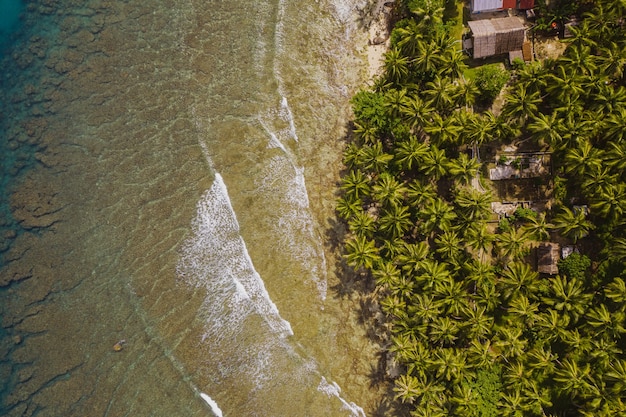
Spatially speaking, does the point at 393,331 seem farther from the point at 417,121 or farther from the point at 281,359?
the point at 417,121

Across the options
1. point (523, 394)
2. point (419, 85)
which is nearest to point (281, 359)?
point (523, 394)

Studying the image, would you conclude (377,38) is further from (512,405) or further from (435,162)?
(512,405)

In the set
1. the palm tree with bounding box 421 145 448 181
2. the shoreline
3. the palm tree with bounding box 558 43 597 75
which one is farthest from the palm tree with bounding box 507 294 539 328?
the shoreline

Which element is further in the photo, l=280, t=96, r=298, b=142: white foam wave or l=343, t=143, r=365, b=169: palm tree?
l=280, t=96, r=298, b=142: white foam wave

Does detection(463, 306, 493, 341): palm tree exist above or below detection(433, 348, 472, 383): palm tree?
above

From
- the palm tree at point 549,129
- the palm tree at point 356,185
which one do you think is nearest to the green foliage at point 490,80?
the palm tree at point 549,129

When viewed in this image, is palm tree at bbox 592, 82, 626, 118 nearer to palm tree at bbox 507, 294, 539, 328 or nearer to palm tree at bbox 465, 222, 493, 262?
palm tree at bbox 465, 222, 493, 262

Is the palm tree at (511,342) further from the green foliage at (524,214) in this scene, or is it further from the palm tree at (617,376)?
the green foliage at (524,214)
